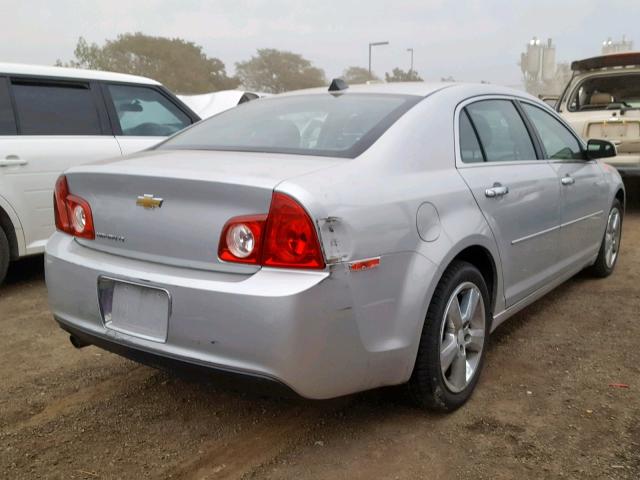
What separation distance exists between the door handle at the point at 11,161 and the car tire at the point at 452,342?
11.0 feet

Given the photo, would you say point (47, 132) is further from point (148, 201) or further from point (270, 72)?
point (270, 72)

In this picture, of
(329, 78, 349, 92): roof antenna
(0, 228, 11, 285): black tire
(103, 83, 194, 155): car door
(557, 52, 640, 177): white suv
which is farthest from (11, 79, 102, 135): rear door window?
(557, 52, 640, 177): white suv

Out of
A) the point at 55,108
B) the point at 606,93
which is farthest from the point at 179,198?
the point at 606,93

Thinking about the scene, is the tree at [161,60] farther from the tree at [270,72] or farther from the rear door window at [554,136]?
the rear door window at [554,136]

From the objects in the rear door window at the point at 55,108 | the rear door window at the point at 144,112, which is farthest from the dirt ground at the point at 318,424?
the rear door window at the point at 144,112

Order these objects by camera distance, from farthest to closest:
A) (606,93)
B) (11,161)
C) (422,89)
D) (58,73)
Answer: (606,93), (58,73), (11,161), (422,89)

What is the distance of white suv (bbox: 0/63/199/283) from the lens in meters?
4.49

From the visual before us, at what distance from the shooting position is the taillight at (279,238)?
82.7 inches

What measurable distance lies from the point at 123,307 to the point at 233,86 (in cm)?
5806

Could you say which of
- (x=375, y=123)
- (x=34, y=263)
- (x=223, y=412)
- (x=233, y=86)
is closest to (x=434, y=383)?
(x=223, y=412)

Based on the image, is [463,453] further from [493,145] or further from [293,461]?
[493,145]

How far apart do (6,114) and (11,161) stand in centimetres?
40

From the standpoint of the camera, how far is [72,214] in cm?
271

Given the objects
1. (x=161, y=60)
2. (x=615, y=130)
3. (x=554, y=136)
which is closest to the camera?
(x=554, y=136)
